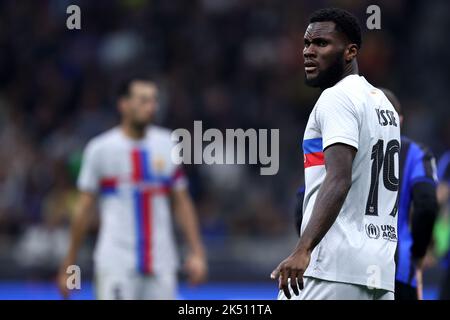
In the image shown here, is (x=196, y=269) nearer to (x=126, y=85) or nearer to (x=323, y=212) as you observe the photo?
(x=126, y=85)

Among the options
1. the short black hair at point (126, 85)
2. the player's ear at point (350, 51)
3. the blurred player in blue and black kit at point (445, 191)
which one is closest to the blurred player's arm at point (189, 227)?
the short black hair at point (126, 85)

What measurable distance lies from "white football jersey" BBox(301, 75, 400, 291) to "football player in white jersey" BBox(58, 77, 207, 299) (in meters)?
3.07

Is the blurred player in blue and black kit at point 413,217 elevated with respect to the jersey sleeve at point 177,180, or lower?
lower

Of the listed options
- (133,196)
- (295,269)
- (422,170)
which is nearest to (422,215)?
(422,170)

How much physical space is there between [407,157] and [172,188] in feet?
7.68

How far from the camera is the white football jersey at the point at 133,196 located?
7578 mm

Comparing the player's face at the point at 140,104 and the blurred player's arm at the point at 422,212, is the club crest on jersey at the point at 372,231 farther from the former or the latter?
the player's face at the point at 140,104

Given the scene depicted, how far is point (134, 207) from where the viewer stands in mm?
7668

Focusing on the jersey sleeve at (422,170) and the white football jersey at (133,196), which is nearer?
the jersey sleeve at (422,170)

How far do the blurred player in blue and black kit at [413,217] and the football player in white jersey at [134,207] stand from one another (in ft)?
6.83

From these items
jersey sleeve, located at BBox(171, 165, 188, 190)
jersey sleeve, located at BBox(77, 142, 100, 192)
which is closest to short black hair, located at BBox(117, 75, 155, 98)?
jersey sleeve, located at BBox(77, 142, 100, 192)

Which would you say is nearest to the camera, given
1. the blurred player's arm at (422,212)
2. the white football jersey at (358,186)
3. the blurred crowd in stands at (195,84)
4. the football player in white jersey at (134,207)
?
the white football jersey at (358,186)

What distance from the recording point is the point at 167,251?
772 centimetres

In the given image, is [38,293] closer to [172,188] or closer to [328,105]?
[172,188]
